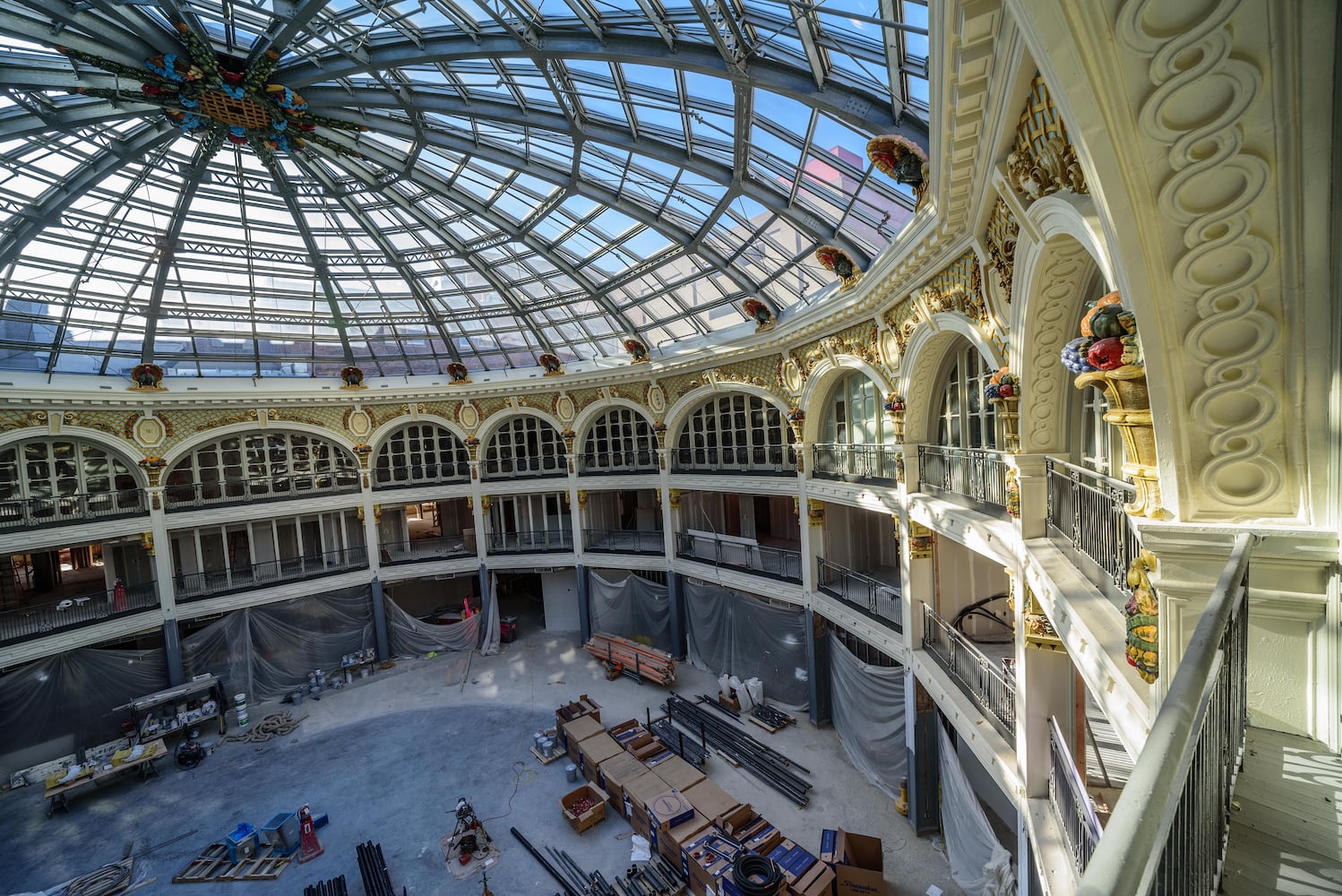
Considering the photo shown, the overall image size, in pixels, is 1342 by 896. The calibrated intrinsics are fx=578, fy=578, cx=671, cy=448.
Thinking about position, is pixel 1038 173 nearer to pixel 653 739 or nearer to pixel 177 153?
pixel 653 739

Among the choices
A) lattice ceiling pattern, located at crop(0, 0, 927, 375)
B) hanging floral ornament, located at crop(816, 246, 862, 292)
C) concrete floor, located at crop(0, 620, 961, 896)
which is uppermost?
lattice ceiling pattern, located at crop(0, 0, 927, 375)

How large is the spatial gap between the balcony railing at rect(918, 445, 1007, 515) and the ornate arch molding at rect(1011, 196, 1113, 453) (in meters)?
0.76

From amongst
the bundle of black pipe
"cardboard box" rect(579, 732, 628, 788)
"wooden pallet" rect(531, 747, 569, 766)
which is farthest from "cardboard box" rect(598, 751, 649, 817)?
the bundle of black pipe

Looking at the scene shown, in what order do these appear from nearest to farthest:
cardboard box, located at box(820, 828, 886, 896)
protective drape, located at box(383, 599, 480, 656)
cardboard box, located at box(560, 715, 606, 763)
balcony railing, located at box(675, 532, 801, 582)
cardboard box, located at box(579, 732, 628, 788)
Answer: cardboard box, located at box(820, 828, 886, 896)
cardboard box, located at box(579, 732, 628, 788)
cardboard box, located at box(560, 715, 606, 763)
balcony railing, located at box(675, 532, 801, 582)
protective drape, located at box(383, 599, 480, 656)

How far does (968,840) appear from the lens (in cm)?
894

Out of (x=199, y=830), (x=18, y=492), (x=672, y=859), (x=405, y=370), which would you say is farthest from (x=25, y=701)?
(x=672, y=859)

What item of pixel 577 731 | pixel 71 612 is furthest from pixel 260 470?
pixel 577 731

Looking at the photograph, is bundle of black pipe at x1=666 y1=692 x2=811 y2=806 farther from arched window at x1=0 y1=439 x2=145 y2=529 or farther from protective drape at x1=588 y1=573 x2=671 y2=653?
arched window at x1=0 y1=439 x2=145 y2=529

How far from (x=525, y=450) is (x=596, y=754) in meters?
11.9

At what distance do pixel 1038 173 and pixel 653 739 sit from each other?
13.1 meters

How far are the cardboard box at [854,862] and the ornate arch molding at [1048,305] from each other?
7.20 m

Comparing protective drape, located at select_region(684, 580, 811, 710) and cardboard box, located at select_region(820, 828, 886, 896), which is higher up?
protective drape, located at select_region(684, 580, 811, 710)

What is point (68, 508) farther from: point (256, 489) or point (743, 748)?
point (743, 748)

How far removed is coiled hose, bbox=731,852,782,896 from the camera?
26.7 feet
